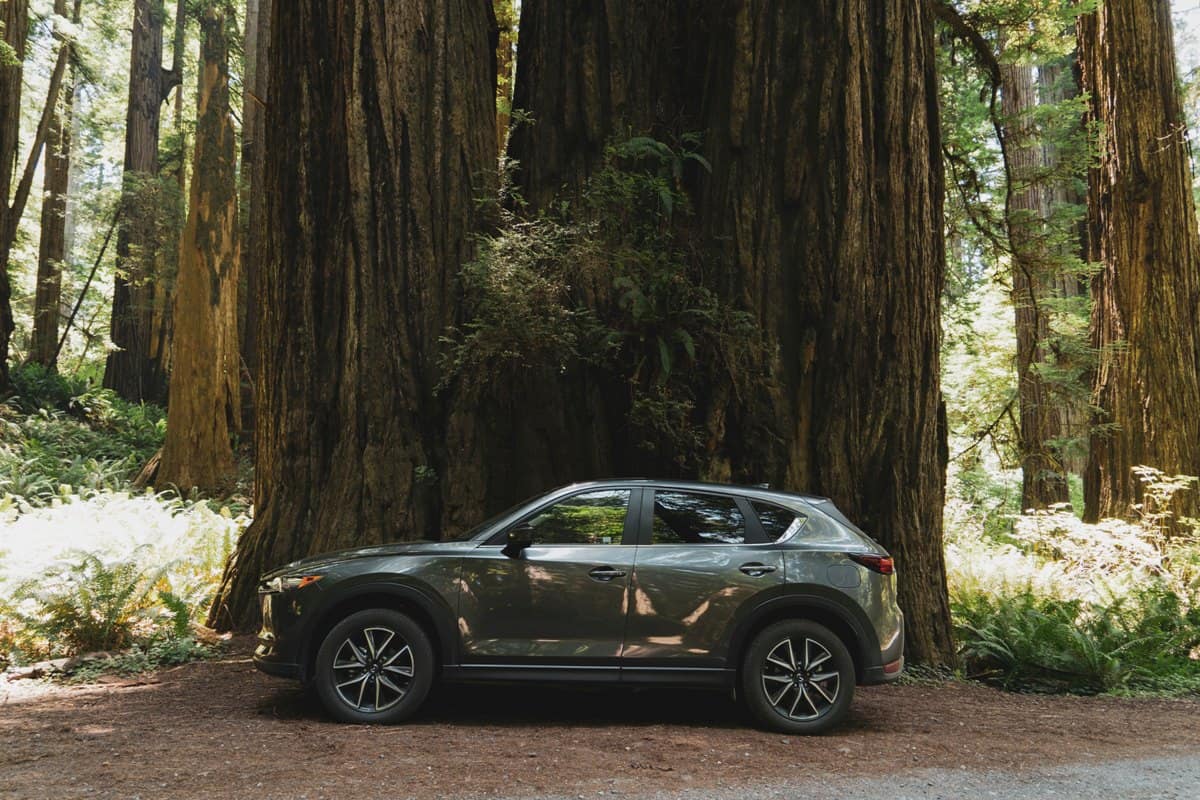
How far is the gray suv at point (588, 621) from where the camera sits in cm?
619

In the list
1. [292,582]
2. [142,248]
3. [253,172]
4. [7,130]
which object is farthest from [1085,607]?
[142,248]

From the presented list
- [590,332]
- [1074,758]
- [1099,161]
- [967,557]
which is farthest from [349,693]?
[1099,161]

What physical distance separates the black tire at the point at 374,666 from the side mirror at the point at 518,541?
0.77m

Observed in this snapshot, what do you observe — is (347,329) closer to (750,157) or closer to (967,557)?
(750,157)

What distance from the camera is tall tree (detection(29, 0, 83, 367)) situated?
78.3 ft

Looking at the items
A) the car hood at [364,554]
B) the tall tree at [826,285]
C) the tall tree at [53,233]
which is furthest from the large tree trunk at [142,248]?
the car hood at [364,554]

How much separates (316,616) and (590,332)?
3.55m

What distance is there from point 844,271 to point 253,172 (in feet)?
40.6

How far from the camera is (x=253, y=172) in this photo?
17.1m

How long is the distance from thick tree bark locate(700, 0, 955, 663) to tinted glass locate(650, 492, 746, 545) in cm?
190

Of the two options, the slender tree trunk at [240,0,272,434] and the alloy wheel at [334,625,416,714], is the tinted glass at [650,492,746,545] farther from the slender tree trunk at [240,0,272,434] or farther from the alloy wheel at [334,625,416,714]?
the slender tree trunk at [240,0,272,434]

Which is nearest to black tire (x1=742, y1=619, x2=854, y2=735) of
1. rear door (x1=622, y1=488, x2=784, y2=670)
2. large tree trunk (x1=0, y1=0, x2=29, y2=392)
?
rear door (x1=622, y1=488, x2=784, y2=670)

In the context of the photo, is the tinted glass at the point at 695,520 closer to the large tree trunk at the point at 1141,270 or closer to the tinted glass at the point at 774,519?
the tinted glass at the point at 774,519

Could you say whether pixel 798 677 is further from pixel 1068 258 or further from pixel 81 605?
pixel 1068 258
